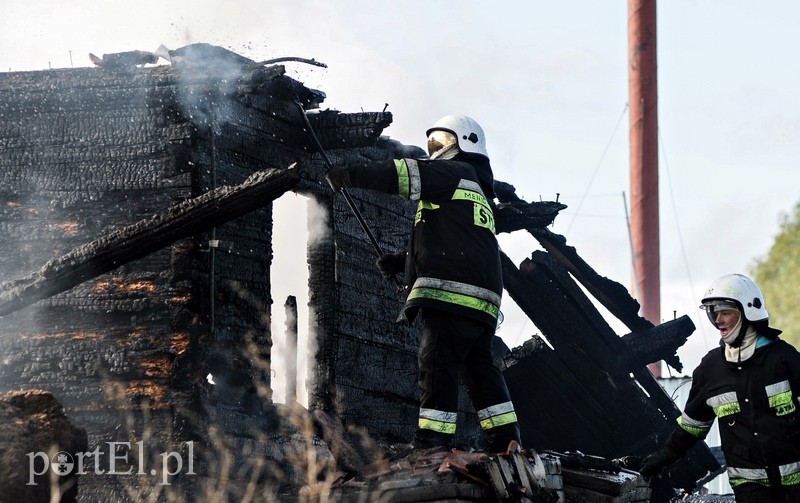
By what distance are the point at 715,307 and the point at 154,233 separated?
3.36 meters

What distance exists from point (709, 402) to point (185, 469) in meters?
3.31

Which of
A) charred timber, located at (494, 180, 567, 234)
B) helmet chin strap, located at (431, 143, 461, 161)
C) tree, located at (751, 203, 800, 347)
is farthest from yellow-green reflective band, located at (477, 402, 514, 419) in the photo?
tree, located at (751, 203, 800, 347)

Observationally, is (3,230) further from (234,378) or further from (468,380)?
(468,380)

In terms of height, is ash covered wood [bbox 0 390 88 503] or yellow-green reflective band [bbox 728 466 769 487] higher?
ash covered wood [bbox 0 390 88 503]

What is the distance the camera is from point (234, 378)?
8062 millimetres

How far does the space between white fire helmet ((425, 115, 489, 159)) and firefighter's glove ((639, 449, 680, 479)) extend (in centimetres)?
224

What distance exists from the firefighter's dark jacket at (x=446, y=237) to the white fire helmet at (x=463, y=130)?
0.47 ft

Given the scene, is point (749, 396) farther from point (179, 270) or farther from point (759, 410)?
Result: point (179, 270)

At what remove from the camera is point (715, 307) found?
6715mm

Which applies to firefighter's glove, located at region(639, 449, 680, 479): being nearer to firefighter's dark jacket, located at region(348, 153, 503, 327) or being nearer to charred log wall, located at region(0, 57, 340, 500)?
firefighter's dark jacket, located at region(348, 153, 503, 327)

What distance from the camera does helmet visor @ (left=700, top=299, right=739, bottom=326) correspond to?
664cm

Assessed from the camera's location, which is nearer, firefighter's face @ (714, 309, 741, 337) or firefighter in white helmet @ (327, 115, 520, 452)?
firefighter's face @ (714, 309, 741, 337)

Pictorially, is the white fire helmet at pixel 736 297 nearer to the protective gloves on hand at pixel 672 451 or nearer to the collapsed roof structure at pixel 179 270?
the protective gloves on hand at pixel 672 451

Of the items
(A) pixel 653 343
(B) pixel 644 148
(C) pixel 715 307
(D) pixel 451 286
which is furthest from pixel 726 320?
(B) pixel 644 148
